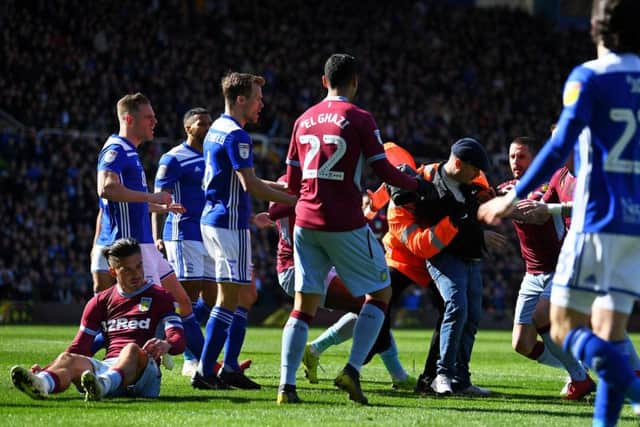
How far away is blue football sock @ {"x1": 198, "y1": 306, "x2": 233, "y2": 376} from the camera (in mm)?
9195

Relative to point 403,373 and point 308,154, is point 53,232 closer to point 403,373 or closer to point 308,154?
point 403,373

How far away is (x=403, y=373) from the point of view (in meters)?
10.0

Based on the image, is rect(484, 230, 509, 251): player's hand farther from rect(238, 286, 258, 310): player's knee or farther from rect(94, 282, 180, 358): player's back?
rect(94, 282, 180, 358): player's back

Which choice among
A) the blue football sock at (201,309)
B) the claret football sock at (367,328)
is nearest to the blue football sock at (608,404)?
the claret football sock at (367,328)

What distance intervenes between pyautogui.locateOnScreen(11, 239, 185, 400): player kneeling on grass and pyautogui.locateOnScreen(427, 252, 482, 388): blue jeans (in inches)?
87.1

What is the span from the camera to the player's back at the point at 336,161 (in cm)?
773

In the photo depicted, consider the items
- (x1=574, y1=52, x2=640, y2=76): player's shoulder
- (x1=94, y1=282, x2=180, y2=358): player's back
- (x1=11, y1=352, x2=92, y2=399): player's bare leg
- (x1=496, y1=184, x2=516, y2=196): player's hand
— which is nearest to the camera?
(x1=574, y1=52, x2=640, y2=76): player's shoulder

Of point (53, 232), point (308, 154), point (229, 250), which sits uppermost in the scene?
point (308, 154)

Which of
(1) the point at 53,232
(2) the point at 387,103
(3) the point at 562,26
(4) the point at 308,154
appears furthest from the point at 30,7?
(4) the point at 308,154

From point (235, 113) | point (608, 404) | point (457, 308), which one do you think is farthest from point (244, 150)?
point (608, 404)

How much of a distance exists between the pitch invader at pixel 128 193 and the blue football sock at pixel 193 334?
576 mm

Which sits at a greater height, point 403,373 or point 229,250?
point 229,250

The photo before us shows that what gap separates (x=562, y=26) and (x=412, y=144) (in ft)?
47.2

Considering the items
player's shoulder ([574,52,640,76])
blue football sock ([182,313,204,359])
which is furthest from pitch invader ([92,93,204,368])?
player's shoulder ([574,52,640,76])
